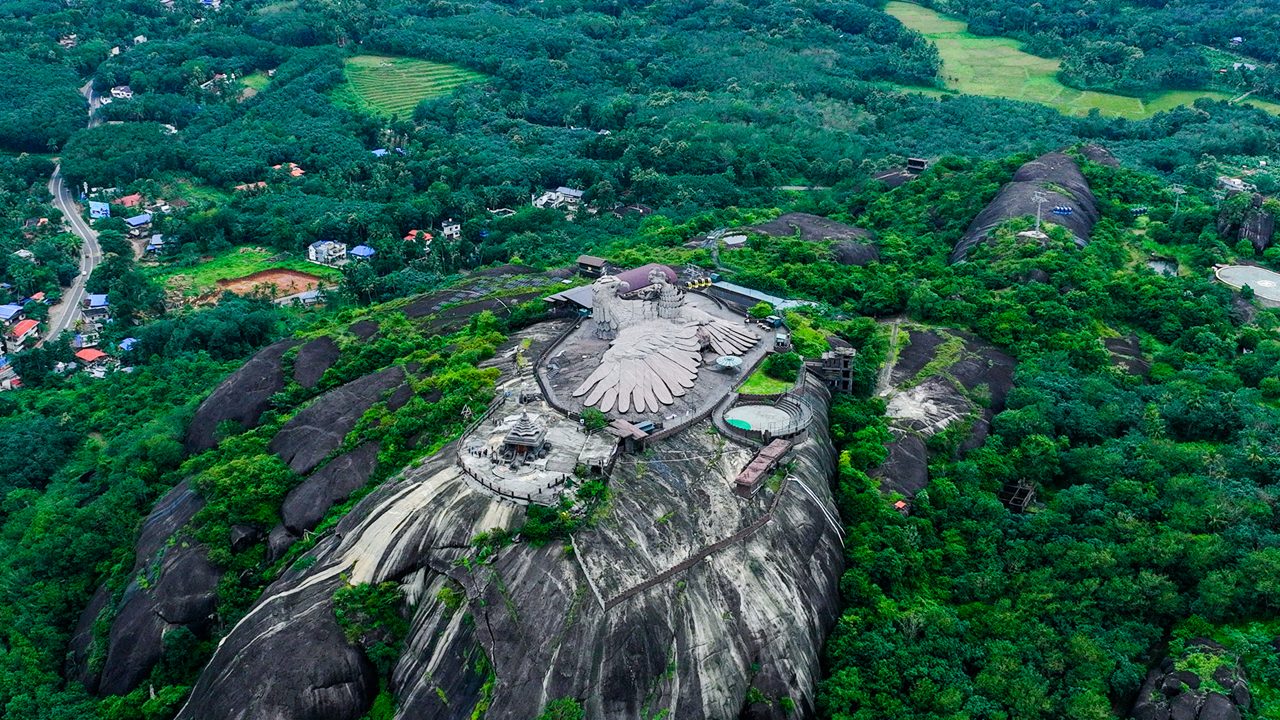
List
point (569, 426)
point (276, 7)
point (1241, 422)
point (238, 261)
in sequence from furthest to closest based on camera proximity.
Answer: point (276, 7) → point (238, 261) → point (1241, 422) → point (569, 426)

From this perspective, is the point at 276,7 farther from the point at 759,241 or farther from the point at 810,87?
the point at 759,241

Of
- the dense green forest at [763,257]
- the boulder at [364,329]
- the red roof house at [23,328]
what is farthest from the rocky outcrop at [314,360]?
the red roof house at [23,328]

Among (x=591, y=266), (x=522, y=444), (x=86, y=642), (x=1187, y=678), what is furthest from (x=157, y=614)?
(x=1187, y=678)

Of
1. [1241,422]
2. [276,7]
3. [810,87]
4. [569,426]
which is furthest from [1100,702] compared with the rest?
[276,7]

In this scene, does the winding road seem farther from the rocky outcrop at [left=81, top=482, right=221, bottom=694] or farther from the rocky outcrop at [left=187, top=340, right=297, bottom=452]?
the rocky outcrop at [left=81, top=482, right=221, bottom=694]

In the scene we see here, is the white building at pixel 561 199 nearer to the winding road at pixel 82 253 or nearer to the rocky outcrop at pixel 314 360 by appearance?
the rocky outcrop at pixel 314 360

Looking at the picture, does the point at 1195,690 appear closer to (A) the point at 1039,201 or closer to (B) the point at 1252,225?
(A) the point at 1039,201

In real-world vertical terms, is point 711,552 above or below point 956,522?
above
